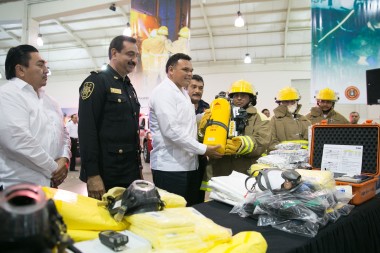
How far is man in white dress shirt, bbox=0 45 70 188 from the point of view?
5.08 ft

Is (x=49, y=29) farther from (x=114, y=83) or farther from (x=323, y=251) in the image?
(x=323, y=251)

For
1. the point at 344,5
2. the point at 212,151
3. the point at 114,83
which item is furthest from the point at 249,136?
the point at 344,5

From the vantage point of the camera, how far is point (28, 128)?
5.31 ft

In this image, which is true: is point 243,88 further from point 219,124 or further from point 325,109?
point 325,109

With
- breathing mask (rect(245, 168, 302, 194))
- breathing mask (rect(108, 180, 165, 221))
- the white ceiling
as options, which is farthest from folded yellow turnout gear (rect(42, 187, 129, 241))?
the white ceiling

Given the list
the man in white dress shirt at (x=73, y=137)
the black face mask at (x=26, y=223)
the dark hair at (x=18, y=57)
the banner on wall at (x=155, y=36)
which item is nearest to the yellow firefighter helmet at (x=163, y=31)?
the banner on wall at (x=155, y=36)

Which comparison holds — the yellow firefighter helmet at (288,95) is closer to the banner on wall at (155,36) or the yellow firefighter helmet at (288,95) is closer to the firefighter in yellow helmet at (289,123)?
the firefighter in yellow helmet at (289,123)

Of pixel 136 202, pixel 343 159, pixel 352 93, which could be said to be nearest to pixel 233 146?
pixel 343 159

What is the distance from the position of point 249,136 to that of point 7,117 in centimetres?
140

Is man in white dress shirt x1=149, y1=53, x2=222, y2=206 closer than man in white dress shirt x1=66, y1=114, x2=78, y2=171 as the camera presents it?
Yes

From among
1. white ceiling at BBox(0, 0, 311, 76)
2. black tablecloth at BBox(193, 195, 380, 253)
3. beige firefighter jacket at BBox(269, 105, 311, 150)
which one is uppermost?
white ceiling at BBox(0, 0, 311, 76)

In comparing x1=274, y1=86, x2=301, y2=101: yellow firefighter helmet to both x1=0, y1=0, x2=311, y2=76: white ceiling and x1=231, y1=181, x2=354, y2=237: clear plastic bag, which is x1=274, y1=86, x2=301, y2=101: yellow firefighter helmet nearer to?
x1=231, y1=181, x2=354, y2=237: clear plastic bag

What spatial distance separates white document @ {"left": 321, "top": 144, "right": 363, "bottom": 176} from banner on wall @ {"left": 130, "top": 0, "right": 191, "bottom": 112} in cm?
316

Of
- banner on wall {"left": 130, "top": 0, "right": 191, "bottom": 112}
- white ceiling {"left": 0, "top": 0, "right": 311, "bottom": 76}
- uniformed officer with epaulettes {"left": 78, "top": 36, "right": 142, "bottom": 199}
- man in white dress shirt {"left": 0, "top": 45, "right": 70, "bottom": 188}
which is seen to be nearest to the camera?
man in white dress shirt {"left": 0, "top": 45, "right": 70, "bottom": 188}
